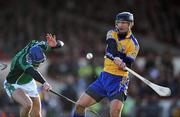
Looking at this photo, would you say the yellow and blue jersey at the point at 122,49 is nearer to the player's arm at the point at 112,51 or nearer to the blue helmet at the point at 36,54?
the player's arm at the point at 112,51

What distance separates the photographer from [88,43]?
24.8m

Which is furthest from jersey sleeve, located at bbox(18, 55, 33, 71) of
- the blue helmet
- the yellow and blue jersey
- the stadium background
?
the stadium background

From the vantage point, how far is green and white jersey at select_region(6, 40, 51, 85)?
17281 mm

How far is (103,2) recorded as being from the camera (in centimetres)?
2730

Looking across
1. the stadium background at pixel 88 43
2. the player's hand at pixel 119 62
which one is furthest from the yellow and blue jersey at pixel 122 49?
the stadium background at pixel 88 43

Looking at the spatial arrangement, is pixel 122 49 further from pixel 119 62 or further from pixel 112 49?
pixel 119 62

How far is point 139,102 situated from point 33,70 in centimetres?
619

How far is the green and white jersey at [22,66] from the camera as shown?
17.3 meters

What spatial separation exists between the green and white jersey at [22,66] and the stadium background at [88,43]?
3.47 m

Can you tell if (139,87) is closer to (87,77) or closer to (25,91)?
(87,77)

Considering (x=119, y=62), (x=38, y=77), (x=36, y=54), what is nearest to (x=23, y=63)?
(x=36, y=54)

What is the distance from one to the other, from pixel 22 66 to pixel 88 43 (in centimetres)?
765

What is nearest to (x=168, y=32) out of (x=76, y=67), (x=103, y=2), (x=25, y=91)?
(x=103, y=2)

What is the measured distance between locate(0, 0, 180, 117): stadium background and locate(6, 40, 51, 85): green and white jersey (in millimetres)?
3469
